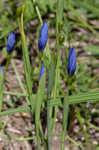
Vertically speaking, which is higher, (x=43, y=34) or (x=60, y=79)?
(x=60, y=79)

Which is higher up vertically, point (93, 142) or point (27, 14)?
point (27, 14)

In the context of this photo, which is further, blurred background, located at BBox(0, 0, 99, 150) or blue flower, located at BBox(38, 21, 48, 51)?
blurred background, located at BBox(0, 0, 99, 150)

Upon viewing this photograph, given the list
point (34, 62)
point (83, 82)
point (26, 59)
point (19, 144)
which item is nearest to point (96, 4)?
point (34, 62)

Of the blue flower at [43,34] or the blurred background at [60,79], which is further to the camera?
the blurred background at [60,79]

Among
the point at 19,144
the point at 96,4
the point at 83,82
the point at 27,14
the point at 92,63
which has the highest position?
the point at 96,4

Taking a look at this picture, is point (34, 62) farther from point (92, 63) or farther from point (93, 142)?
point (93, 142)

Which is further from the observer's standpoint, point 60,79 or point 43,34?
point 60,79

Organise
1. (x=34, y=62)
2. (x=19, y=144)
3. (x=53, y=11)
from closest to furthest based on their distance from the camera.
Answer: (x=19, y=144), (x=34, y=62), (x=53, y=11)

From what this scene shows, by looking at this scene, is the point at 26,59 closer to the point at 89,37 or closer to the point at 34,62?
the point at 34,62

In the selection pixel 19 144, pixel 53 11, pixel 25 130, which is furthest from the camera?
pixel 53 11

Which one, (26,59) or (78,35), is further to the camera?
(78,35)
